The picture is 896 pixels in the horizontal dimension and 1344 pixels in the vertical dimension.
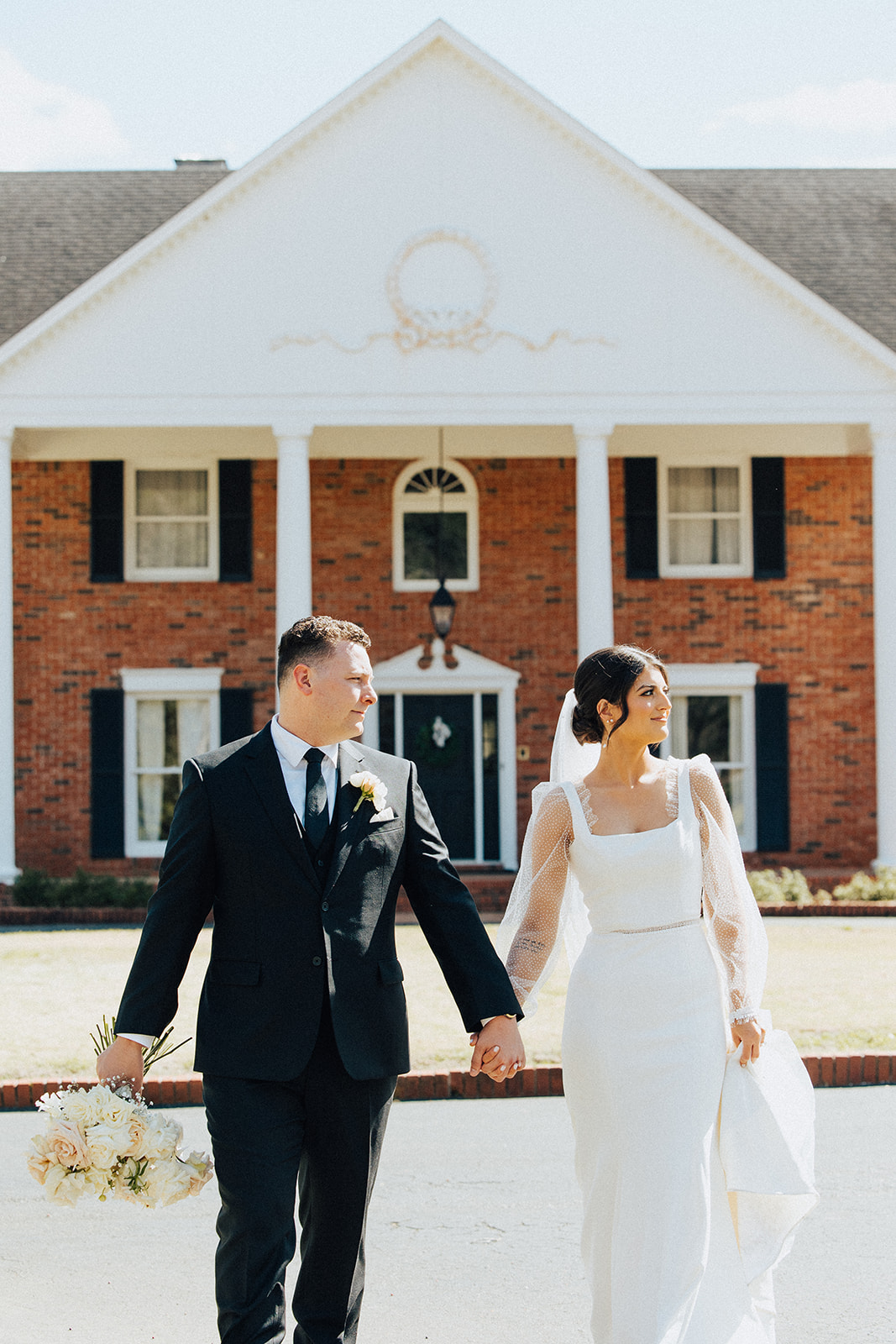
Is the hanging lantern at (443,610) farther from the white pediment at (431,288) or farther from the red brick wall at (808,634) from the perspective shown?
the white pediment at (431,288)

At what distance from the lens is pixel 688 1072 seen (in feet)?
12.6

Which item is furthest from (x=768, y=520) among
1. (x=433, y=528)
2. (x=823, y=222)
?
(x=823, y=222)

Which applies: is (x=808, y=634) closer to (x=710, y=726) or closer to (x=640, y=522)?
(x=710, y=726)

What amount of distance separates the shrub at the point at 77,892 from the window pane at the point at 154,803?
2050 mm

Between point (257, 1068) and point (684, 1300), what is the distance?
1283 millimetres

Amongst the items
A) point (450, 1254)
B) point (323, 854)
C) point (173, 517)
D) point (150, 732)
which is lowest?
point (450, 1254)

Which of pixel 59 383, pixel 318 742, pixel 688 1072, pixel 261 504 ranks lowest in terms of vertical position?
pixel 688 1072

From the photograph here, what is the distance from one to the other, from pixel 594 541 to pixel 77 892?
7195 millimetres

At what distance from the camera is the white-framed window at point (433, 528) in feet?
61.0

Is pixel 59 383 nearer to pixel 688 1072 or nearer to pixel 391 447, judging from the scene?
pixel 391 447

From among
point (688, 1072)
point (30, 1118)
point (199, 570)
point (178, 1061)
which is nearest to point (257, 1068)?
point (688, 1072)

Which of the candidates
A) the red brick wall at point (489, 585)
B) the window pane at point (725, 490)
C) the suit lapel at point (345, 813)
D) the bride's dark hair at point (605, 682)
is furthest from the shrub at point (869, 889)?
the suit lapel at point (345, 813)

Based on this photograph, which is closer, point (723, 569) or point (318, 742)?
point (318, 742)

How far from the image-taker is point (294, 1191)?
11.8ft
